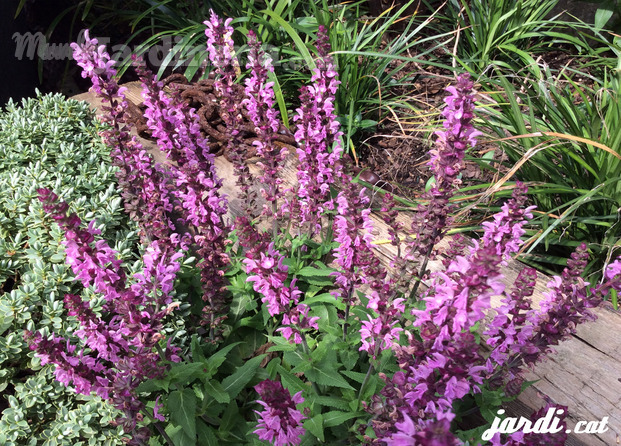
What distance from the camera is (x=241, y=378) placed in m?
2.12

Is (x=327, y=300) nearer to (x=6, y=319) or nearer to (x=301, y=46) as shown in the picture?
(x=6, y=319)

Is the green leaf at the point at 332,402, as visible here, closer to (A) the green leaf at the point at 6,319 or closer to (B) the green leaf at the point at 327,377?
(B) the green leaf at the point at 327,377

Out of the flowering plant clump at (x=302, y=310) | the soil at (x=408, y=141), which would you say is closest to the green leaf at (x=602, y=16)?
the soil at (x=408, y=141)

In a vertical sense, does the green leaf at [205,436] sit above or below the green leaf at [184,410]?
below

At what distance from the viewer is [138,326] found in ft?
5.40

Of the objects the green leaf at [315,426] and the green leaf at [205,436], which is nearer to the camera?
the green leaf at [315,426]

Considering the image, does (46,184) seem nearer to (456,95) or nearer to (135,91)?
(135,91)

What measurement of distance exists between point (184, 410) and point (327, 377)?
24.5 inches

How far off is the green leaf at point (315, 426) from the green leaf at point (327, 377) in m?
0.14

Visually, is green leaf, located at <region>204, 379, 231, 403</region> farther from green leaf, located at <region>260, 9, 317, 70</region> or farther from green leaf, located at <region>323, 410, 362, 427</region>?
green leaf, located at <region>260, 9, 317, 70</region>

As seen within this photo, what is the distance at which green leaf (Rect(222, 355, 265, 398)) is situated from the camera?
2096 millimetres

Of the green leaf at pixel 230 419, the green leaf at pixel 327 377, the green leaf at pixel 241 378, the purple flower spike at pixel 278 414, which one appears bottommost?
the green leaf at pixel 230 419

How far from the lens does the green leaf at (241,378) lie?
210 cm

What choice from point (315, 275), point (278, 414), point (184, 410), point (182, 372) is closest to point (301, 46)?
point (315, 275)
